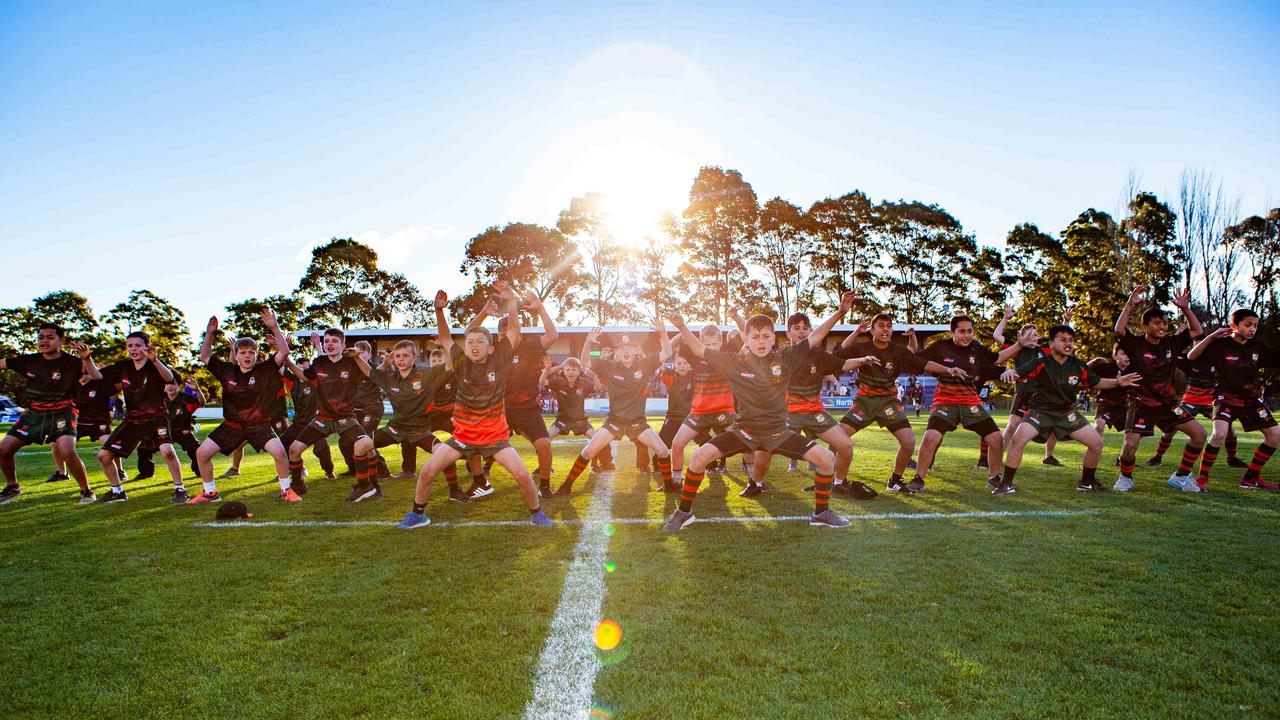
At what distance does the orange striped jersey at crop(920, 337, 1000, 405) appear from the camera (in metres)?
8.00

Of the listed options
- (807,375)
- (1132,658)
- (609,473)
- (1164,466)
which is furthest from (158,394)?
(1164,466)

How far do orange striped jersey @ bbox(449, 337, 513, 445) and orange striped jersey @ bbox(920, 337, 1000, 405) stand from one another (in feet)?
17.5

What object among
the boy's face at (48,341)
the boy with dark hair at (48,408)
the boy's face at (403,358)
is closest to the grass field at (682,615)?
the boy with dark hair at (48,408)

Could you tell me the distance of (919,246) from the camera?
45.5 metres

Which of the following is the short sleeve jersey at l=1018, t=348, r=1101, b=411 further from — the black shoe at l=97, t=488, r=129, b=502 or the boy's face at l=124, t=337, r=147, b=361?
the black shoe at l=97, t=488, r=129, b=502

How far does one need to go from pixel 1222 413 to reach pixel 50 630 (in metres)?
12.0

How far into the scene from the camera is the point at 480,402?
245 inches

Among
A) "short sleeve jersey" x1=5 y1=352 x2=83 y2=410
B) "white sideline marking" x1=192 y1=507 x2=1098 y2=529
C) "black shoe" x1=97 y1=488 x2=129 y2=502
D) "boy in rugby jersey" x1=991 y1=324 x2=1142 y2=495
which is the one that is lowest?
"white sideline marking" x1=192 y1=507 x2=1098 y2=529

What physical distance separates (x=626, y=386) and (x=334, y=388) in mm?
3851

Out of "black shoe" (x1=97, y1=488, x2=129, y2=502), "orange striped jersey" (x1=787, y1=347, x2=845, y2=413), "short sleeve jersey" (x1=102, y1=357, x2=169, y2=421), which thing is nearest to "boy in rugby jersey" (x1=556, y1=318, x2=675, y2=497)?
"orange striped jersey" (x1=787, y1=347, x2=845, y2=413)

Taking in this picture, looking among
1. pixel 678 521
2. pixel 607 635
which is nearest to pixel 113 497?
pixel 678 521

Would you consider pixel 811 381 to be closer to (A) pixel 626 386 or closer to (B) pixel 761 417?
(B) pixel 761 417

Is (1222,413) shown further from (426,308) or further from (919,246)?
(426,308)

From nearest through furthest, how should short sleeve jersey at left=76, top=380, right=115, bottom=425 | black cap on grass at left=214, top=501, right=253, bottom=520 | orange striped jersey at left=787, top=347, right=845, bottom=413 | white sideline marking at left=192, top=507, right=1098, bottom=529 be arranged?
white sideline marking at left=192, top=507, right=1098, bottom=529
black cap on grass at left=214, top=501, right=253, bottom=520
orange striped jersey at left=787, top=347, right=845, bottom=413
short sleeve jersey at left=76, top=380, right=115, bottom=425
